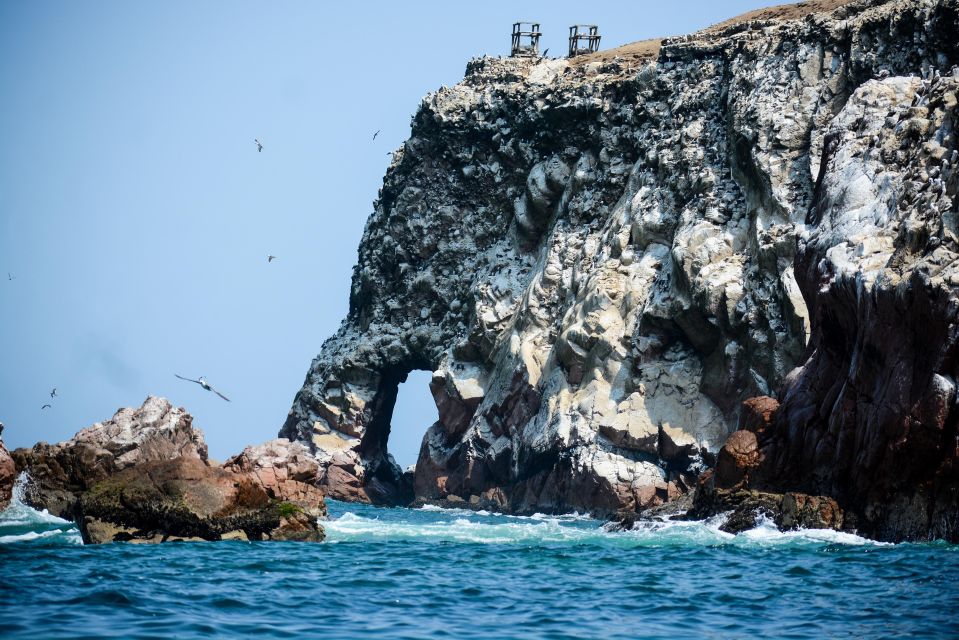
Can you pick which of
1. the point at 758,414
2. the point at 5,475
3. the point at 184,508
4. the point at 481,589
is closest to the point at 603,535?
the point at 758,414

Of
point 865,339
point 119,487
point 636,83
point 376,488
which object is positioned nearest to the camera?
point 119,487

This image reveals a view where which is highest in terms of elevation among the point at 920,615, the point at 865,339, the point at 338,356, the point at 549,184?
the point at 549,184

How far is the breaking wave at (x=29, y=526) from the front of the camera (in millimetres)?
31672

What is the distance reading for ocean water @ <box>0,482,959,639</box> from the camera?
17.5 m

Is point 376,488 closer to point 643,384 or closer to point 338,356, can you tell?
point 338,356

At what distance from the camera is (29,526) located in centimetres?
3769

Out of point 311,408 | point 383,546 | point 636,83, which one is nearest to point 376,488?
point 311,408

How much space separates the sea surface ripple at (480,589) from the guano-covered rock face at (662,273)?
6.92m

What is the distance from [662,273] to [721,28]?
84.2 ft

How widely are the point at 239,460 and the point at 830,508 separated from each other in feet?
83.7

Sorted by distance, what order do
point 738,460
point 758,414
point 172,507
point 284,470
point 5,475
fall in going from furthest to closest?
1. point 284,470
2. point 5,475
3. point 758,414
4. point 738,460
5. point 172,507

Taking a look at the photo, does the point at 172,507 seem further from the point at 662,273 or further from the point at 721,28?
the point at 721,28

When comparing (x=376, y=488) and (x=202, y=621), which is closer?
(x=202, y=621)

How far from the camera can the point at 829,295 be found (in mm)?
36438
